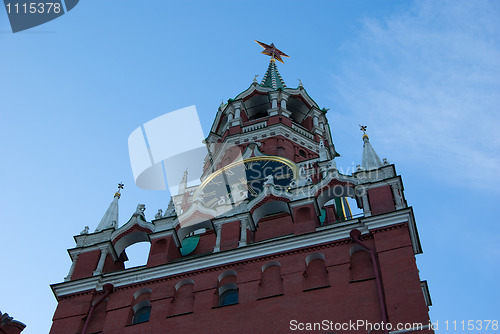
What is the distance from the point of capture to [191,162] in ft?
133

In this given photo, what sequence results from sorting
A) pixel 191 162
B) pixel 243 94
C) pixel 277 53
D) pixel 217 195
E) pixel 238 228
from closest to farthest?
1. pixel 238 228
2. pixel 217 195
3. pixel 191 162
4. pixel 243 94
5. pixel 277 53

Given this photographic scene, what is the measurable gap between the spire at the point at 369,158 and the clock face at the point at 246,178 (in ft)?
12.9

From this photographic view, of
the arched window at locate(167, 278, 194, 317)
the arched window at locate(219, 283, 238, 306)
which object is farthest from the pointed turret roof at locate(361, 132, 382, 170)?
the arched window at locate(167, 278, 194, 317)

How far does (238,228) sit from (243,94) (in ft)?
61.0

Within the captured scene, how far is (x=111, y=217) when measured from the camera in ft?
103

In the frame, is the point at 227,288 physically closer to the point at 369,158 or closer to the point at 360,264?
the point at 360,264

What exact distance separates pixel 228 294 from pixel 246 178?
9.97 metres

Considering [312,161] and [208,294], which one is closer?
[208,294]

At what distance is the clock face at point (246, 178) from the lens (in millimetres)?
32656

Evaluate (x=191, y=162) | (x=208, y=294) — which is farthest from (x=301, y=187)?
(x=191, y=162)

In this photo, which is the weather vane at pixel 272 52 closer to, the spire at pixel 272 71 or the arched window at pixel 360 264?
the spire at pixel 272 71

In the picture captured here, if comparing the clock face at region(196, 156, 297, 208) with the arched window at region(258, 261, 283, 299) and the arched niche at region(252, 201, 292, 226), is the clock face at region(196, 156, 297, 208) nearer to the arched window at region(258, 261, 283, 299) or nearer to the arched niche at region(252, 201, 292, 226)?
the arched niche at region(252, 201, 292, 226)

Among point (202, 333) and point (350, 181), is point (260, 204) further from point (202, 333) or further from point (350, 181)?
point (202, 333)

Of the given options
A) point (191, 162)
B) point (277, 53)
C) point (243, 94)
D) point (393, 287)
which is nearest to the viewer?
point (393, 287)
